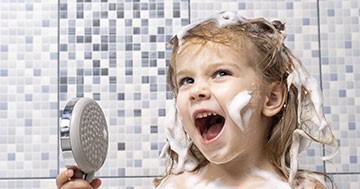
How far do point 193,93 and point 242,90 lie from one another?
9 cm

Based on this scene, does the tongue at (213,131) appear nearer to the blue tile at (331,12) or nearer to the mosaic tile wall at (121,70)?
the mosaic tile wall at (121,70)

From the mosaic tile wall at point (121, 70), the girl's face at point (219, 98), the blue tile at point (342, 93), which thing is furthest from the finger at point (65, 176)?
the blue tile at point (342, 93)

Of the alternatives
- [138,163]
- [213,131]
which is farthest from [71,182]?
[138,163]

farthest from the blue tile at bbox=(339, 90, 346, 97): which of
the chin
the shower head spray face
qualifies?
the shower head spray face

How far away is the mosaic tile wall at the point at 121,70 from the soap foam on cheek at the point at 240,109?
32 cm

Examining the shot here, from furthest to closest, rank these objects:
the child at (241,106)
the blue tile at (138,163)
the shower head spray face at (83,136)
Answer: the blue tile at (138,163) → the child at (241,106) → the shower head spray face at (83,136)

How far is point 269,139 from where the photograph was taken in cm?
129

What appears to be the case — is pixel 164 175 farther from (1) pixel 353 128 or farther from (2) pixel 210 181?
(1) pixel 353 128

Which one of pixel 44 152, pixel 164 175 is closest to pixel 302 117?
pixel 164 175

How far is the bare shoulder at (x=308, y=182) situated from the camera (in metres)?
1.25

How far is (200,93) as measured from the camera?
1174mm

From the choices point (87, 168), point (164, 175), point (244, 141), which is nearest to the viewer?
point (87, 168)

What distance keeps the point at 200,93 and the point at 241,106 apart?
0.08 m

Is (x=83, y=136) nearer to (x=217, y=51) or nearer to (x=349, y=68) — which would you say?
(x=217, y=51)
